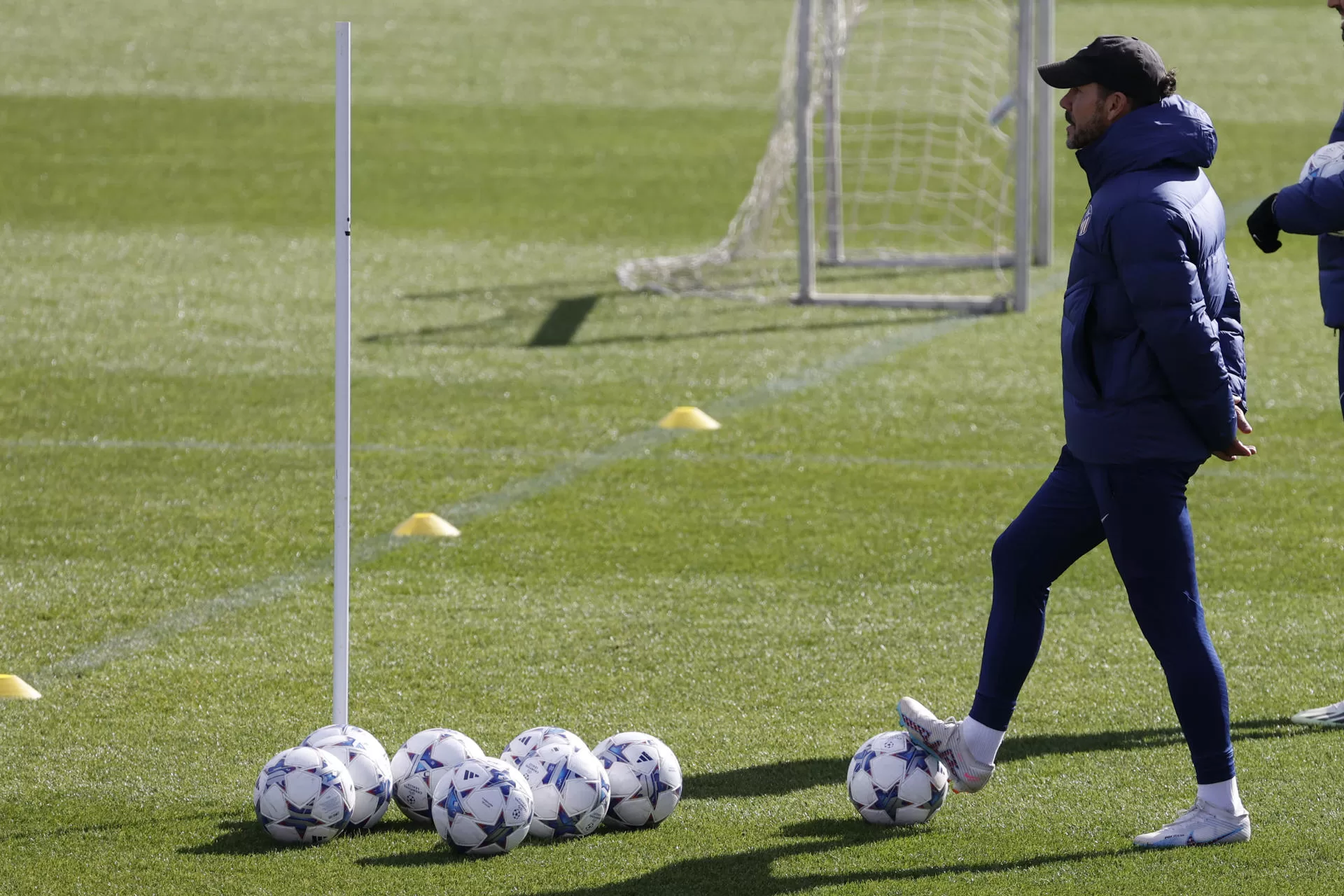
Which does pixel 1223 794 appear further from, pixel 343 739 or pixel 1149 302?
pixel 343 739

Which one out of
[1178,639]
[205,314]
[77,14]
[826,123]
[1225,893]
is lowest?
[1225,893]

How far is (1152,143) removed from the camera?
14.3 ft

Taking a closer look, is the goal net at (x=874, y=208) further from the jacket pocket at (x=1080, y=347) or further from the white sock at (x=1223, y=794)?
the white sock at (x=1223, y=794)

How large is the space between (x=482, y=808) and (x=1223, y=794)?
6.23ft

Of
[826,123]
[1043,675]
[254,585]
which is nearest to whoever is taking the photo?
[1043,675]

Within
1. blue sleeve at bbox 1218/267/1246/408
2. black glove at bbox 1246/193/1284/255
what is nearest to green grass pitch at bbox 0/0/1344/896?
blue sleeve at bbox 1218/267/1246/408

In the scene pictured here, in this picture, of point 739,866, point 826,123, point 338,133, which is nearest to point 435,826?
point 739,866

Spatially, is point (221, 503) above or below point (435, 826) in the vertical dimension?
above

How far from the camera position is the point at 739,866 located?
456cm

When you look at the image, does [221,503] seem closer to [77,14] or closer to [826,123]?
[826,123]

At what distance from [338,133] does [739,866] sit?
2252mm

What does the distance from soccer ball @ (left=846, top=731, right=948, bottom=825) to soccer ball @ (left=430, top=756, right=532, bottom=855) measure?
0.92 metres

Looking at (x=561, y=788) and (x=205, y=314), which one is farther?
(x=205, y=314)

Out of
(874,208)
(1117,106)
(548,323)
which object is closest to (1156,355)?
(1117,106)
